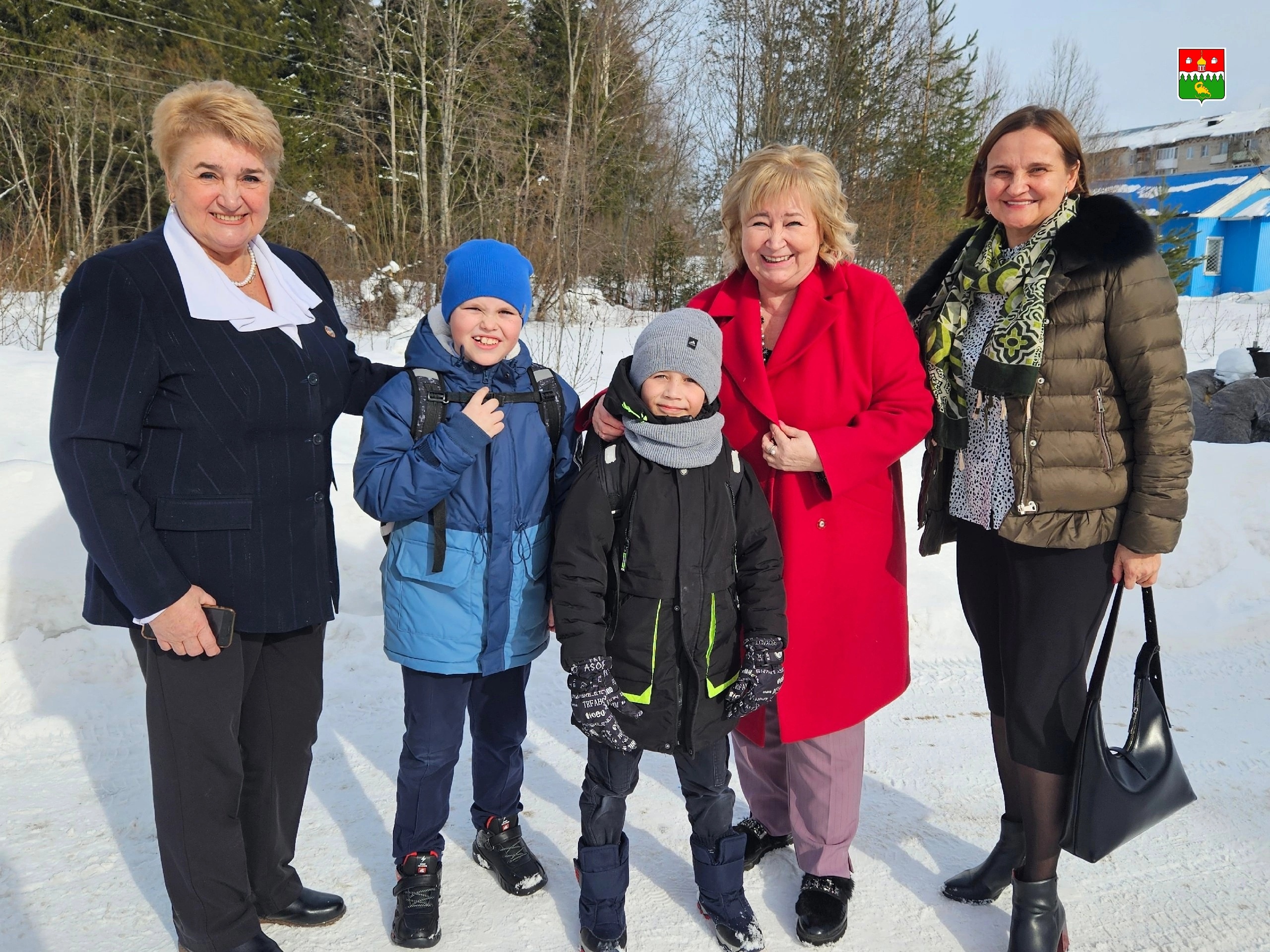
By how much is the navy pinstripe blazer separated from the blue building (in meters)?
34.6

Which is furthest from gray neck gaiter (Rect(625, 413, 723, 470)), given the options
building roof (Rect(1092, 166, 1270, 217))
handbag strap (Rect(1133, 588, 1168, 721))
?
building roof (Rect(1092, 166, 1270, 217))

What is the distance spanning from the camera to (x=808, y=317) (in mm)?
2357

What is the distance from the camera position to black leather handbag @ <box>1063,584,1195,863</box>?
7.04 ft

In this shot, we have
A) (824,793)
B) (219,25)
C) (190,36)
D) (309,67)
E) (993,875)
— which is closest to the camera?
(824,793)

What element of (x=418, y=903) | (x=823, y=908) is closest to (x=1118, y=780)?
(x=823, y=908)

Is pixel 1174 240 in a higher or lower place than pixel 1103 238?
higher

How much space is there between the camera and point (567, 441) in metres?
2.47

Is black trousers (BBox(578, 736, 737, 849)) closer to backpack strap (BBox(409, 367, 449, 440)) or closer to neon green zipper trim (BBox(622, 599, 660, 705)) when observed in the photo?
neon green zipper trim (BBox(622, 599, 660, 705))

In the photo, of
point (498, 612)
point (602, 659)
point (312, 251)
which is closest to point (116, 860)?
point (498, 612)

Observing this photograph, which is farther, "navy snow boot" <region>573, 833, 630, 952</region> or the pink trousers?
the pink trousers

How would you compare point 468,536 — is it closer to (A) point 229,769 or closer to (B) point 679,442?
(B) point 679,442

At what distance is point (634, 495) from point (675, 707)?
0.54 meters

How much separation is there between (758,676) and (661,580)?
355 mm

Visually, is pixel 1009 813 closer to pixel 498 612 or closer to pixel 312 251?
pixel 498 612
